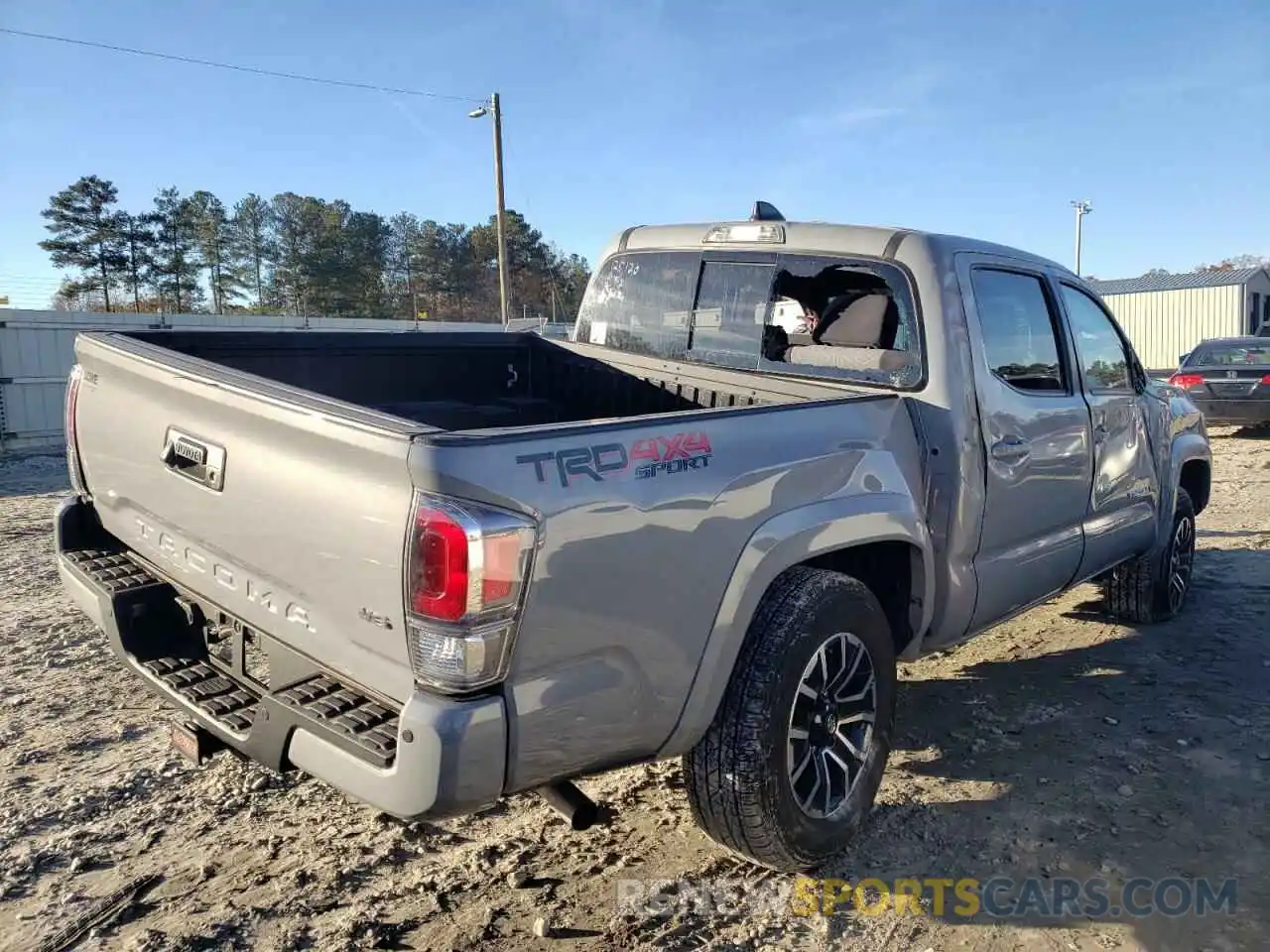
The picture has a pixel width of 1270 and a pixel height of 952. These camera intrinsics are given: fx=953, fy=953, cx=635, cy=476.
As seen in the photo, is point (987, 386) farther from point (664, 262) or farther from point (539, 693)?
point (539, 693)

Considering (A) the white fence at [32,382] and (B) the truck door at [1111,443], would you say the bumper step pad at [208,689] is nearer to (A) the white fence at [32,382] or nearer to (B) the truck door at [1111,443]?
(B) the truck door at [1111,443]

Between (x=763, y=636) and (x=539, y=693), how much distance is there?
0.81m

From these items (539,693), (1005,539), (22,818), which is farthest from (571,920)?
(1005,539)

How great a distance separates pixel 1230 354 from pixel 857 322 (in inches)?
514

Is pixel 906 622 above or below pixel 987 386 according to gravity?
below

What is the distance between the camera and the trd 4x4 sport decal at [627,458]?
85.0 inches

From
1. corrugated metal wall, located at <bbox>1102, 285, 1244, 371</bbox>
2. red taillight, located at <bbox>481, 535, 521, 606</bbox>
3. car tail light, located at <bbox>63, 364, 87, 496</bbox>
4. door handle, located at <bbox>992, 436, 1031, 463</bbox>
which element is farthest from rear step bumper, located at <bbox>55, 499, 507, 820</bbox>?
corrugated metal wall, located at <bbox>1102, 285, 1244, 371</bbox>

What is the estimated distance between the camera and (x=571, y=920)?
8.96 feet

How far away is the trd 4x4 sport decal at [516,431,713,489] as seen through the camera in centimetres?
216

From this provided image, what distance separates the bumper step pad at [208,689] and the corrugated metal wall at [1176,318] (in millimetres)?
41799

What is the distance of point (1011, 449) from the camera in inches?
145

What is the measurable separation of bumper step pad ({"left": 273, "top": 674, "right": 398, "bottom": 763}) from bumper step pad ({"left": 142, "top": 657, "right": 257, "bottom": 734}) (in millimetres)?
215

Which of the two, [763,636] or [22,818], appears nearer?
[763,636]

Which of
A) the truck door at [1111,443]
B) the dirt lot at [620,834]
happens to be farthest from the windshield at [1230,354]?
the dirt lot at [620,834]
